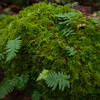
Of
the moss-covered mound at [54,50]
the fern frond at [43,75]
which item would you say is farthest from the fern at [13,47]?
the fern frond at [43,75]

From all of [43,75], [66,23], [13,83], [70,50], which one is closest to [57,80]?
[43,75]

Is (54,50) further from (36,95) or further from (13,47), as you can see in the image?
(36,95)

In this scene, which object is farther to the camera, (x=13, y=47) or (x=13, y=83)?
(x=13, y=83)

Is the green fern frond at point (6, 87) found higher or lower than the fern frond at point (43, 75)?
lower

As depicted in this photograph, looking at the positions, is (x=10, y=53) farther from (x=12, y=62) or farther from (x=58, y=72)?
(x=58, y=72)

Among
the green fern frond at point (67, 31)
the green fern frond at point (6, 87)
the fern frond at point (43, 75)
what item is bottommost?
the green fern frond at point (6, 87)

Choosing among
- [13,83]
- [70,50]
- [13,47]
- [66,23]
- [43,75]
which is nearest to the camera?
[43,75]

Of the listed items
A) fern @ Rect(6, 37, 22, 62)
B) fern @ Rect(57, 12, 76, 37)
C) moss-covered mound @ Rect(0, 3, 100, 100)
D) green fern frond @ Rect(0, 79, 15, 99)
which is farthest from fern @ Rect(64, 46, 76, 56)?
green fern frond @ Rect(0, 79, 15, 99)

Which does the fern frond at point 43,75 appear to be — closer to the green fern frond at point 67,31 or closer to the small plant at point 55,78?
the small plant at point 55,78

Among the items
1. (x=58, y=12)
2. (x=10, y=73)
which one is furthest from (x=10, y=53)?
(x=58, y=12)
